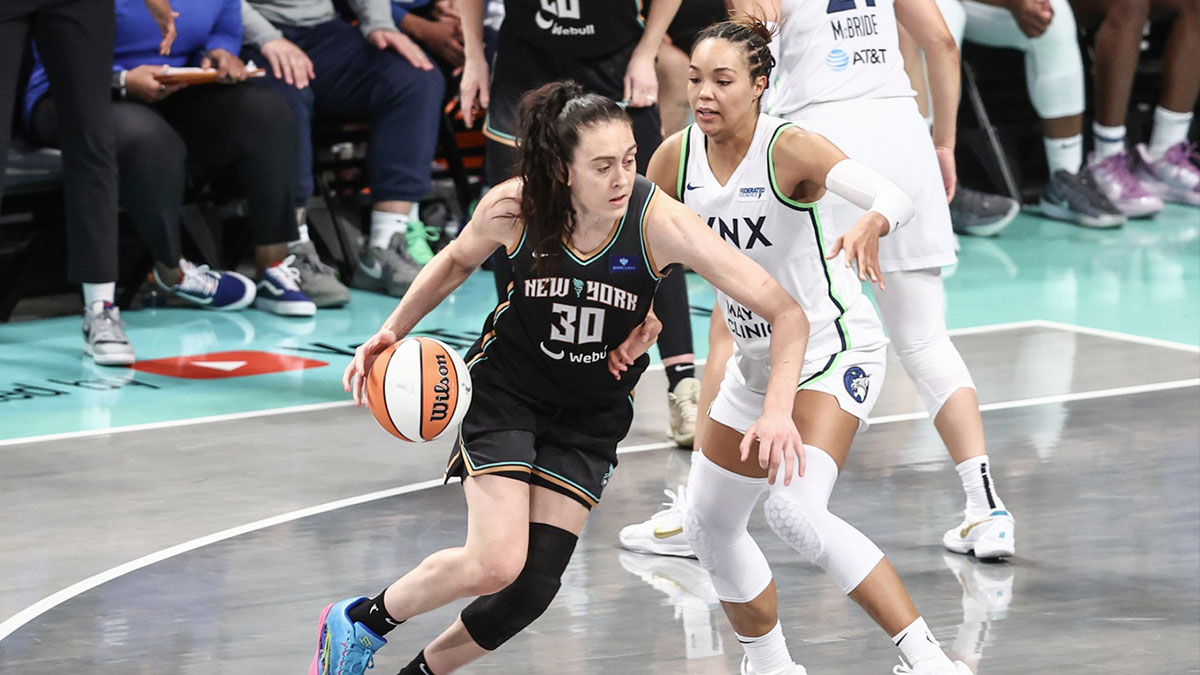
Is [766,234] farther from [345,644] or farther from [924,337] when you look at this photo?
[345,644]

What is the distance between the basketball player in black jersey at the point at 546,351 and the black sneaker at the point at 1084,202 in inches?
270

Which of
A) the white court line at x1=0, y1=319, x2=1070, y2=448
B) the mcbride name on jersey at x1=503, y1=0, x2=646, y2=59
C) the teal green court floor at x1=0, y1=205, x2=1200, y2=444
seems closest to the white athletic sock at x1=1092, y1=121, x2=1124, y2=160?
the teal green court floor at x1=0, y1=205, x2=1200, y2=444

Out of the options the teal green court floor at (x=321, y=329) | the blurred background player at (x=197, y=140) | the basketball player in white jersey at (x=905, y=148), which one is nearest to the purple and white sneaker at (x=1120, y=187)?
the teal green court floor at (x=321, y=329)

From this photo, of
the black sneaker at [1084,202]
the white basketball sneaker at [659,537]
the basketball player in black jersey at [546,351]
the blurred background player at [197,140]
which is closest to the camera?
the basketball player in black jersey at [546,351]

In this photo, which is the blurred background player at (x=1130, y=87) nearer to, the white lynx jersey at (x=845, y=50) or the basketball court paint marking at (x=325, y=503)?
the basketball court paint marking at (x=325, y=503)

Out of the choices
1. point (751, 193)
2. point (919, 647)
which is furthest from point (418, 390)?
point (919, 647)

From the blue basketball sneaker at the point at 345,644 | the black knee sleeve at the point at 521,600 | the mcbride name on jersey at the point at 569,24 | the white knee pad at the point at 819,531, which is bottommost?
the blue basketball sneaker at the point at 345,644

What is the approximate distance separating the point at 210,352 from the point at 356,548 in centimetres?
266

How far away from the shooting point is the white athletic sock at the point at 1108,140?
10.1 metres

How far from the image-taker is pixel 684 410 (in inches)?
226

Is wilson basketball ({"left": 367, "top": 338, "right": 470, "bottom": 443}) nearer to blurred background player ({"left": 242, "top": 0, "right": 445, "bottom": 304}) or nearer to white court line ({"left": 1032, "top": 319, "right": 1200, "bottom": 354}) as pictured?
white court line ({"left": 1032, "top": 319, "right": 1200, "bottom": 354})

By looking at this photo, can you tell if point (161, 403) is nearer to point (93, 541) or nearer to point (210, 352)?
point (210, 352)

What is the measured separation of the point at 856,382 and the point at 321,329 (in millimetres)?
4152

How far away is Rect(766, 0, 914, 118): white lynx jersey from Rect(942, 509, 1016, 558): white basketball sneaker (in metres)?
1.19
